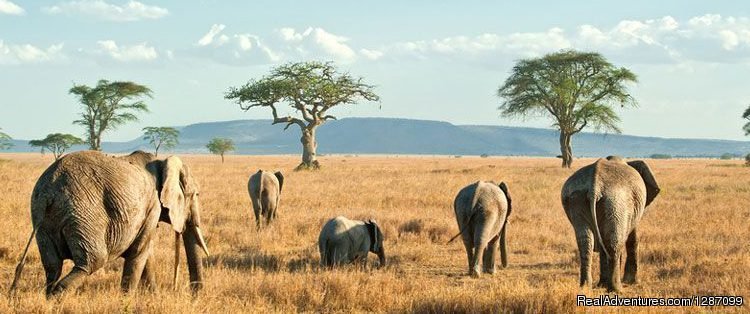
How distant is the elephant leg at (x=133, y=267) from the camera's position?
6949 millimetres

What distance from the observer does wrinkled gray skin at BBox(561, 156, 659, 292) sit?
8.26 meters

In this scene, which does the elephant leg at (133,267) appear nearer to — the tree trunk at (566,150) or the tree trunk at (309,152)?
the tree trunk at (309,152)

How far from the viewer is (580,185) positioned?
841cm

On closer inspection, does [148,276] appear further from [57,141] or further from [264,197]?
[57,141]

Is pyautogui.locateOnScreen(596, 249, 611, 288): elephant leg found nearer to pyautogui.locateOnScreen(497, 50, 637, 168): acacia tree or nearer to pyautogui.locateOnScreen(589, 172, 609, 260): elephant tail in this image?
pyautogui.locateOnScreen(589, 172, 609, 260): elephant tail

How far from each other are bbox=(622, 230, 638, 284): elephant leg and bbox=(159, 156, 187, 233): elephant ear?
18.2 ft

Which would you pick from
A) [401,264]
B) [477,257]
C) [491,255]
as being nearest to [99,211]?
[477,257]

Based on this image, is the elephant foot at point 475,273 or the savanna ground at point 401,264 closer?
the savanna ground at point 401,264

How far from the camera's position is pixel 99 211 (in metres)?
6.20

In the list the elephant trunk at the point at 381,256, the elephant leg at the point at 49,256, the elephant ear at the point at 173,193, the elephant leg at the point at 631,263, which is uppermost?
the elephant ear at the point at 173,193

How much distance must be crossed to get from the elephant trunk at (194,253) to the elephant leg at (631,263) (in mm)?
5290

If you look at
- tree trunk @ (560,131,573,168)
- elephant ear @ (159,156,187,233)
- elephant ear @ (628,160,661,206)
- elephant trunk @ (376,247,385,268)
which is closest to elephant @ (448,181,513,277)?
elephant trunk @ (376,247,385,268)

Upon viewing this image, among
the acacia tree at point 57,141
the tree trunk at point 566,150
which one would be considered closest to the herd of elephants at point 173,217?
the tree trunk at point 566,150

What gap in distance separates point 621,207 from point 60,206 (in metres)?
5.98
